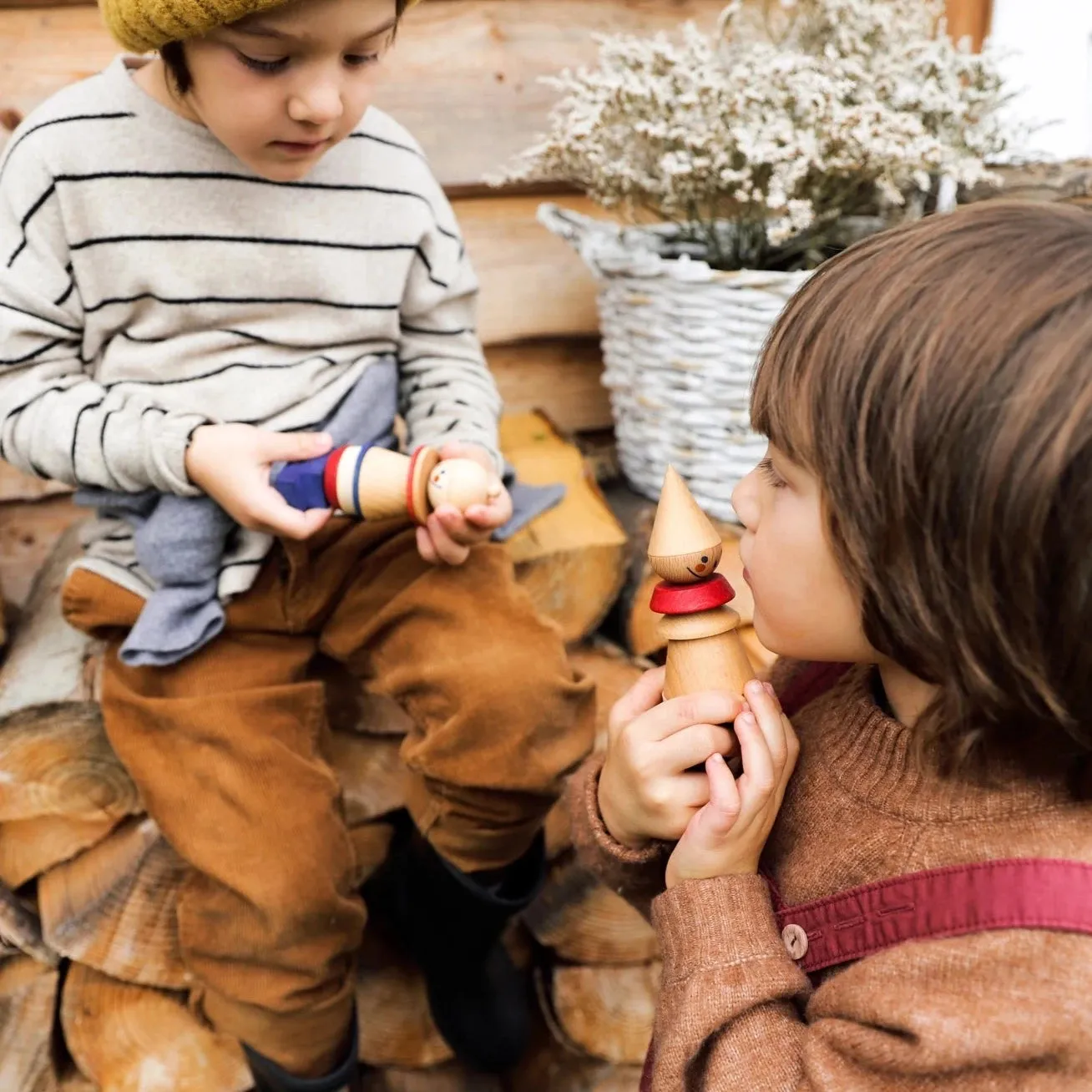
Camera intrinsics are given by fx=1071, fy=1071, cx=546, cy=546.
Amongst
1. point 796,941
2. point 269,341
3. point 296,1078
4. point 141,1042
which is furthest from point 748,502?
point 141,1042

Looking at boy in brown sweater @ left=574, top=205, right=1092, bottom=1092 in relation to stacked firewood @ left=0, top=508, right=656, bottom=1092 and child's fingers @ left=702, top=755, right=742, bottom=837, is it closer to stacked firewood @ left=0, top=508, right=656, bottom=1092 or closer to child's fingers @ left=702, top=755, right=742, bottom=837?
child's fingers @ left=702, top=755, right=742, bottom=837

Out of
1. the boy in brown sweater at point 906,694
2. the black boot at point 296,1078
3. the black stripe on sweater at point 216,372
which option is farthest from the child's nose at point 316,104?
the black boot at point 296,1078

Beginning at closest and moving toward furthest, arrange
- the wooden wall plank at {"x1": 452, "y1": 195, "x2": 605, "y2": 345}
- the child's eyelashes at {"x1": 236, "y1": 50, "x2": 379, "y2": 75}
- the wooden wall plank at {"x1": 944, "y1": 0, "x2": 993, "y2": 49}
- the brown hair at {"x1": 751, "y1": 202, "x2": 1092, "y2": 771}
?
the brown hair at {"x1": 751, "y1": 202, "x2": 1092, "y2": 771} → the child's eyelashes at {"x1": 236, "y1": 50, "x2": 379, "y2": 75} → the wooden wall plank at {"x1": 452, "y1": 195, "x2": 605, "y2": 345} → the wooden wall plank at {"x1": 944, "y1": 0, "x2": 993, "y2": 49}

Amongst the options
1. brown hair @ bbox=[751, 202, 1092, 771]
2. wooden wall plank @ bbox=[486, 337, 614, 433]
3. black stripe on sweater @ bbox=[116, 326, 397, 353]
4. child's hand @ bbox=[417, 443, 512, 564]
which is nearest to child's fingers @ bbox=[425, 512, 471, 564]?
child's hand @ bbox=[417, 443, 512, 564]

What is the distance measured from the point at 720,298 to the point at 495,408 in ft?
0.92

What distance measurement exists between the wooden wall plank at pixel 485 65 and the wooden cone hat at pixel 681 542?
96cm

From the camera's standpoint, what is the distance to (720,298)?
1.19 m

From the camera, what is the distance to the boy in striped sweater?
0.96m

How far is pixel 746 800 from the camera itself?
646 mm

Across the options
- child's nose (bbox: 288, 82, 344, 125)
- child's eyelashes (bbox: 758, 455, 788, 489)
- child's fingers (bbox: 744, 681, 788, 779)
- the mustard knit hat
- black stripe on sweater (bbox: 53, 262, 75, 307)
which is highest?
the mustard knit hat

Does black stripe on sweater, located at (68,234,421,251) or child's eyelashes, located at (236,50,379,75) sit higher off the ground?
child's eyelashes, located at (236,50,379,75)

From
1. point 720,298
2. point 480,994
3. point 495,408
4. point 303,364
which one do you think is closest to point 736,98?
point 720,298

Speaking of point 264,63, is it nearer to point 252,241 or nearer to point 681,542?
point 252,241

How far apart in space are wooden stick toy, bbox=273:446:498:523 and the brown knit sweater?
0.37 metres
